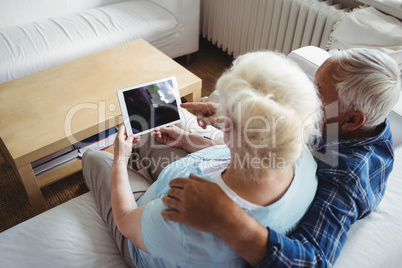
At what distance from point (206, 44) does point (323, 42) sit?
1.18 metres

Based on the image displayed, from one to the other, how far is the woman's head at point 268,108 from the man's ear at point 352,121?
22 centimetres

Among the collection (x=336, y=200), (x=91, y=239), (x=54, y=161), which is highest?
(x=336, y=200)

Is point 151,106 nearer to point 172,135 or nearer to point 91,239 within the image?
point 172,135

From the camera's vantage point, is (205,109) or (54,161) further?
(54,161)

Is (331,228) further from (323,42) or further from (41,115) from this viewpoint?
(323,42)

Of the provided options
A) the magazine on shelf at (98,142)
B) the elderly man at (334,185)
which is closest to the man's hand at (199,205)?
the elderly man at (334,185)

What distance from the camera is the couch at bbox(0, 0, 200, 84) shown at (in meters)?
1.84

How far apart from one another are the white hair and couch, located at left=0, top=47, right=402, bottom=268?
269 mm

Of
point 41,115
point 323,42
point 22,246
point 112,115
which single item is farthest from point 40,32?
point 323,42

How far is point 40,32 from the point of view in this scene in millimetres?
1973

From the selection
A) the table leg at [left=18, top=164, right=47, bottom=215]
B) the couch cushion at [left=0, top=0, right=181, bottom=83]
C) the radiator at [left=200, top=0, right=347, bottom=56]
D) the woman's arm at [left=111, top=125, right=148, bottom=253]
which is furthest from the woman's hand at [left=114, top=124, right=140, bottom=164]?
the radiator at [left=200, top=0, right=347, bottom=56]

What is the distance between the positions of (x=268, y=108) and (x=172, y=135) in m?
0.69

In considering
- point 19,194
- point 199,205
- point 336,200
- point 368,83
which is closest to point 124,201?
point 199,205

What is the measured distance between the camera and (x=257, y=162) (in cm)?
63
